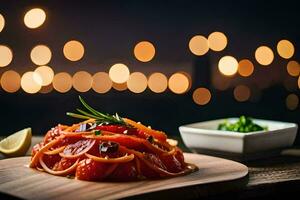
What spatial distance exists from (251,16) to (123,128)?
5072 mm

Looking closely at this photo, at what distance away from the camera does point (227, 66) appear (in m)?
7.71

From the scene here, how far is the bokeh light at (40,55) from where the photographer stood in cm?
771

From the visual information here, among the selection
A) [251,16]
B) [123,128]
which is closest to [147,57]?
[251,16]

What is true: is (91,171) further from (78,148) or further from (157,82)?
(157,82)

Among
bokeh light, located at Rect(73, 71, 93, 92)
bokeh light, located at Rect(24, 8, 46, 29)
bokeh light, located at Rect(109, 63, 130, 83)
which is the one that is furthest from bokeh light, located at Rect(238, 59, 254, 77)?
bokeh light, located at Rect(24, 8, 46, 29)

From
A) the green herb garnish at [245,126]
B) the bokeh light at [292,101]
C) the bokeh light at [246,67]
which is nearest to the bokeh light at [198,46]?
the bokeh light at [246,67]

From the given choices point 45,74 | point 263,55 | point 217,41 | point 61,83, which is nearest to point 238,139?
point 263,55

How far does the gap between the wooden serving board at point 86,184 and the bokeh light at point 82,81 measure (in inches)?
177

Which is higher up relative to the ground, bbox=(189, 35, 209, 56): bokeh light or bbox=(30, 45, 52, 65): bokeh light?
bbox=(189, 35, 209, 56): bokeh light

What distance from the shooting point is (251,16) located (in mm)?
8125

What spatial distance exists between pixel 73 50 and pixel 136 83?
82 cm

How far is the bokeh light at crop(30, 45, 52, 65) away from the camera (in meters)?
7.71

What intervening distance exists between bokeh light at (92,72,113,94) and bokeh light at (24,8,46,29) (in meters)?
0.92

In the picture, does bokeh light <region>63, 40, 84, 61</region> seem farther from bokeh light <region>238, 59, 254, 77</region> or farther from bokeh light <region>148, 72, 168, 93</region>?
bokeh light <region>238, 59, 254, 77</region>
